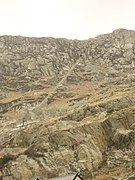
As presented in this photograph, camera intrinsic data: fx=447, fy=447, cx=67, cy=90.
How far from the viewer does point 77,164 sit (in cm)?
8325

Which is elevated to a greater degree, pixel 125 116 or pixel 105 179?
pixel 125 116

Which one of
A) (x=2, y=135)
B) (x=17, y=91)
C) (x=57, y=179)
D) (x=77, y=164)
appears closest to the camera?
(x=57, y=179)

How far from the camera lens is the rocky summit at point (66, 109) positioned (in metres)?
83.8

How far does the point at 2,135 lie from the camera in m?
103

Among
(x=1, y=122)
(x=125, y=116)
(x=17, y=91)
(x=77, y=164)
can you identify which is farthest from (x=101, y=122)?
(x=17, y=91)

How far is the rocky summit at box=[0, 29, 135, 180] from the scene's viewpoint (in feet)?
275

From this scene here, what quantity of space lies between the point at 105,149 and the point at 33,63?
97.5 meters

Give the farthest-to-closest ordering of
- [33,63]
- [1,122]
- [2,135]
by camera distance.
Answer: [33,63] < [1,122] < [2,135]

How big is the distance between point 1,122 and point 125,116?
4250 cm

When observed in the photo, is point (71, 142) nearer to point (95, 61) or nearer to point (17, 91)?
point (17, 91)

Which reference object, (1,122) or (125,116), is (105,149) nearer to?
(125,116)

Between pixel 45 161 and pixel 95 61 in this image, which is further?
pixel 95 61

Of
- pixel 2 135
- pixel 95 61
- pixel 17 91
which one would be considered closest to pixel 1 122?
pixel 2 135

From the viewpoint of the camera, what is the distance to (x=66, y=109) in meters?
117
